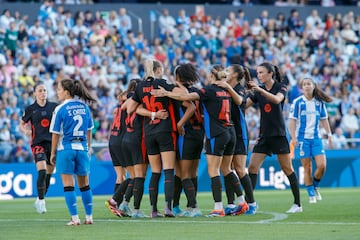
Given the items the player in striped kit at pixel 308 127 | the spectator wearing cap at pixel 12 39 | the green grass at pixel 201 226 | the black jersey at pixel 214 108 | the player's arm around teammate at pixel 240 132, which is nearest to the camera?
A: the green grass at pixel 201 226

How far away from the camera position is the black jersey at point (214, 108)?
49.6 feet

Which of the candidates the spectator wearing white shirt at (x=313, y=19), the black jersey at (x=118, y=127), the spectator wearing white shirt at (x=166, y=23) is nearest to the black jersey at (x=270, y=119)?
the black jersey at (x=118, y=127)

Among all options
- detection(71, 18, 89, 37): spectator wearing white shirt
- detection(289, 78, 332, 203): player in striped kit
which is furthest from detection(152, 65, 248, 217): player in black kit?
detection(71, 18, 89, 37): spectator wearing white shirt

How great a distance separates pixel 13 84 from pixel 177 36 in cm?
749

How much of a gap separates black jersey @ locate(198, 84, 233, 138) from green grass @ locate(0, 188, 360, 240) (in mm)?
1425

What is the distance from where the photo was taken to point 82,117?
13898mm

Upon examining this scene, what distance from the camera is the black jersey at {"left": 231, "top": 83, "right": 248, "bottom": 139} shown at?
15914 millimetres

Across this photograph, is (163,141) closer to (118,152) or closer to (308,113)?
(118,152)

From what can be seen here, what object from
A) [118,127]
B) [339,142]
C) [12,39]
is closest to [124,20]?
[12,39]

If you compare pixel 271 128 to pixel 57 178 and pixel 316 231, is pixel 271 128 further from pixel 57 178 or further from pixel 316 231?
pixel 57 178

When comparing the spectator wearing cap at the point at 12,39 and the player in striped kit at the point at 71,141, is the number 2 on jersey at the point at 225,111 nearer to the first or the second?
the player in striped kit at the point at 71,141

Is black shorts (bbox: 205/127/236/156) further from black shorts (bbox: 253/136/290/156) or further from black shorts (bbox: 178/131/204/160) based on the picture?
black shorts (bbox: 253/136/290/156)

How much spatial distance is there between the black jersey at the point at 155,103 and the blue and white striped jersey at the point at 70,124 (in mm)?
1539

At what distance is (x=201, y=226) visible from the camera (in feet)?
43.8
